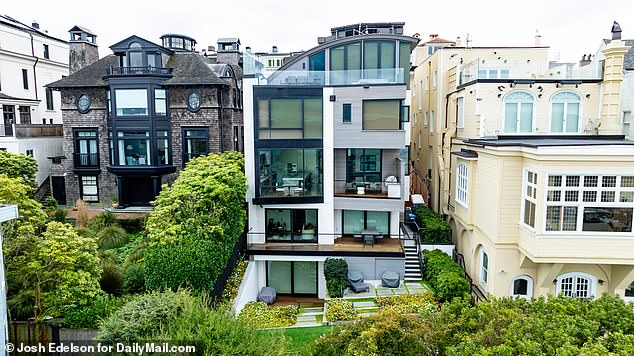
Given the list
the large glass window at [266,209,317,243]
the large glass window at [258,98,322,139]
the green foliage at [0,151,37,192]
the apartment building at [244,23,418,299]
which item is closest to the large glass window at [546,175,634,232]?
the apartment building at [244,23,418,299]

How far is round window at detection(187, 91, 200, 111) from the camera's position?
25.4 metres

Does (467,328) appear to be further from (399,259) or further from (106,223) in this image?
(106,223)

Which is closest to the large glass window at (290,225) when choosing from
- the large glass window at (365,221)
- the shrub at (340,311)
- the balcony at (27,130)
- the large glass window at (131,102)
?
the large glass window at (365,221)

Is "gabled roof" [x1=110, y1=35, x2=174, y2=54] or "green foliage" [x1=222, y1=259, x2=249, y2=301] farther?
"gabled roof" [x1=110, y1=35, x2=174, y2=54]

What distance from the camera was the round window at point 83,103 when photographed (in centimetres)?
2575

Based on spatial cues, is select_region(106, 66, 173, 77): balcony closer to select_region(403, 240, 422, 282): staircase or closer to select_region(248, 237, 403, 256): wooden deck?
select_region(248, 237, 403, 256): wooden deck

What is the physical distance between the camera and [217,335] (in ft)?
26.8

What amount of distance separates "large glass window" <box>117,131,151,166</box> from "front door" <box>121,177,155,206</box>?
111 centimetres

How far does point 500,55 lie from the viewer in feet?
75.6

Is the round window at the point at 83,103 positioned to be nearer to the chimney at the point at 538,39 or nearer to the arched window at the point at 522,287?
the arched window at the point at 522,287

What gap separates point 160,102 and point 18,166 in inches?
330

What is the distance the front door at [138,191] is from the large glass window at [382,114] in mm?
A: 14858

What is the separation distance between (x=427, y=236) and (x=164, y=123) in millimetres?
17188

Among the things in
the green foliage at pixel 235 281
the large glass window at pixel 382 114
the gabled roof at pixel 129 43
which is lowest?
the green foliage at pixel 235 281
